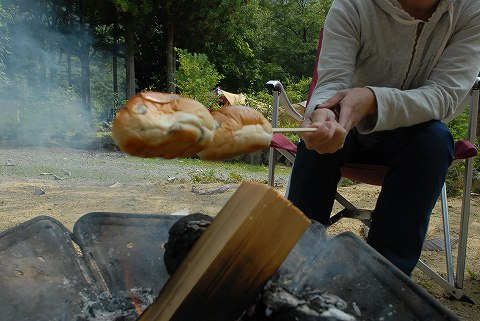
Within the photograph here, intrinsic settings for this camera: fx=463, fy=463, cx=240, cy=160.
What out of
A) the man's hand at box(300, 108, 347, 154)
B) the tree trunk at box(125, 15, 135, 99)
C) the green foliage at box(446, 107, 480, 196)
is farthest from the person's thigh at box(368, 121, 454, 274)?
the tree trunk at box(125, 15, 135, 99)

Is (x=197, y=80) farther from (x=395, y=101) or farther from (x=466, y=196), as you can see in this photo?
(x=395, y=101)

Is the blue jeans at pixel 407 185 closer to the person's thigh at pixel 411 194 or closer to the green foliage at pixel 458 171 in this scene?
the person's thigh at pixel 411 194

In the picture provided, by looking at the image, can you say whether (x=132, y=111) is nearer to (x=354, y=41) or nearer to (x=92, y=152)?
(x=354, y=41)

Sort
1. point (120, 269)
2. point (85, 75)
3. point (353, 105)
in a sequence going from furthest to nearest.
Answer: point (85, 75) < point (353, 105) < point (120, 269)

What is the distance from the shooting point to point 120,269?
1.32m

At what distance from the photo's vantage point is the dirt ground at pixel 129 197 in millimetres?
2836

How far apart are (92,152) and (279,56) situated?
17.3 meters

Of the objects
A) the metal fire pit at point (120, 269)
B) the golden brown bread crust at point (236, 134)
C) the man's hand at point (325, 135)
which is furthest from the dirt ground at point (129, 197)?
the golden brown bread crust at point (236, 134)

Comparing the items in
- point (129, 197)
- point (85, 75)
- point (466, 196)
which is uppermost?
point (466, 196)

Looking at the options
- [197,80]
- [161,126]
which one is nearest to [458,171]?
[161,126]

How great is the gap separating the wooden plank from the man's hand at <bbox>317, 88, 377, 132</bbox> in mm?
515

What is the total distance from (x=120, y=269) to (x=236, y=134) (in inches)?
22.9

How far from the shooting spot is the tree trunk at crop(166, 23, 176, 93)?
13.1 m

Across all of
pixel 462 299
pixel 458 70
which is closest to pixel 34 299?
pixel 458 70
